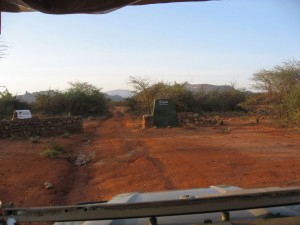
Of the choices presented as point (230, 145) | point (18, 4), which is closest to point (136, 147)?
point (230, 145)

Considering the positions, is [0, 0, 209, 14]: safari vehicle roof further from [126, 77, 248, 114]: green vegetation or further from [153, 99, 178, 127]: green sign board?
[126, 77, 248, 114]: green vegetation

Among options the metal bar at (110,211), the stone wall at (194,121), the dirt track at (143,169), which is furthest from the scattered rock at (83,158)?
the stone wall at (194,121)

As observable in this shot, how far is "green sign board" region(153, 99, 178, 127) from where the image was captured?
25703 mm

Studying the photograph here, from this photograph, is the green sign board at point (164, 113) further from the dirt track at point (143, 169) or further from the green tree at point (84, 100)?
the green tree at point (84, 100)

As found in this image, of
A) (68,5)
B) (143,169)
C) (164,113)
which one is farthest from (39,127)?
(68,5)

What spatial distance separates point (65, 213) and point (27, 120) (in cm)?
2106

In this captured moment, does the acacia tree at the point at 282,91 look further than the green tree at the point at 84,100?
No

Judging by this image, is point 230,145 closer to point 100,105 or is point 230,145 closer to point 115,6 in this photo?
point 115,6

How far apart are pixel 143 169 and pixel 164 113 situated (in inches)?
597

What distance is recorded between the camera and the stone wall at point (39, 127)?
836 inches

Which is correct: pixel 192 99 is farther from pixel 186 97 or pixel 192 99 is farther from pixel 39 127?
pixel 39 127

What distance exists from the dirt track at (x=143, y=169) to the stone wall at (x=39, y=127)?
5.30m

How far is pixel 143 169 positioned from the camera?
10.7 m

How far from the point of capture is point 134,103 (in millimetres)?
45469
